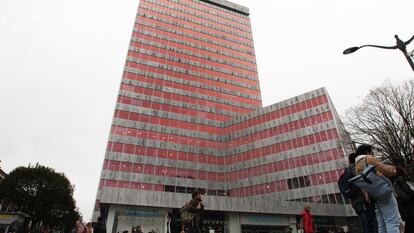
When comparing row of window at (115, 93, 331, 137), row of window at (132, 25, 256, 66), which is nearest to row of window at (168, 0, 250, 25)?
row of window at (132, 25, 256, 66)

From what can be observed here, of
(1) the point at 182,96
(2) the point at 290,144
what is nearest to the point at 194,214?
(2) the point at 290,144

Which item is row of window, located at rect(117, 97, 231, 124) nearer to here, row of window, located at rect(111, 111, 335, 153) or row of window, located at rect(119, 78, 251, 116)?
row of window, located at rect(119, 78, 251, 116)

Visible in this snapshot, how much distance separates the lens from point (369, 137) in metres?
21.9

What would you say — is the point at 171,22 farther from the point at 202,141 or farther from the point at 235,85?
the point at 202,141

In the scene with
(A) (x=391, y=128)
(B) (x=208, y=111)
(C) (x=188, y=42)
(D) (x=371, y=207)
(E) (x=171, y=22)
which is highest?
(E) (x=171, y=22)

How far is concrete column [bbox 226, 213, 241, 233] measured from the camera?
87.0 ft

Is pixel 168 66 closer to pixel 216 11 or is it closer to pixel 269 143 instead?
pixel 216 11

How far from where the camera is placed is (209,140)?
5225cm

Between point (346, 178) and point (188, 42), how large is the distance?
62627mm

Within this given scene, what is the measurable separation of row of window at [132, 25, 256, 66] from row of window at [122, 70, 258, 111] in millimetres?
11310

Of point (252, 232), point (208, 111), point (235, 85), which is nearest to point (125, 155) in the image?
point (208, 111)

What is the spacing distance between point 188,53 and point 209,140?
2331 centimetres

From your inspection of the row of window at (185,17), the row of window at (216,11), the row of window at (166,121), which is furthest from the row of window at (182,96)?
the row of window at (216,11)

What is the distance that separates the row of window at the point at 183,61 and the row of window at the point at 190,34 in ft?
21.7
